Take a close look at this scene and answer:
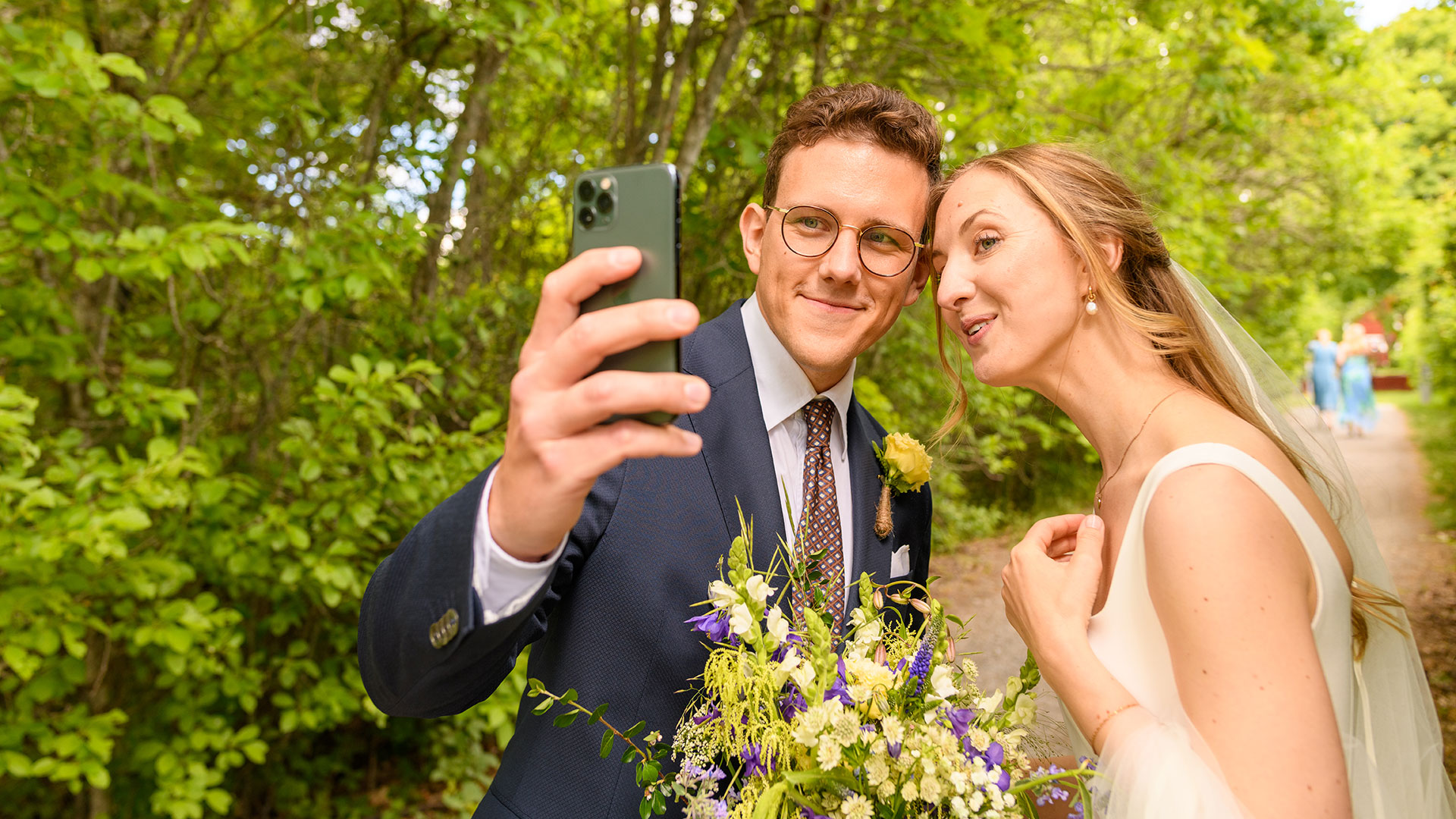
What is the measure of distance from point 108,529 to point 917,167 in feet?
8.99

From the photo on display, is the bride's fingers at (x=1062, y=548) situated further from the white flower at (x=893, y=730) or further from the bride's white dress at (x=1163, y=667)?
the white flower at (x=893, y=730)

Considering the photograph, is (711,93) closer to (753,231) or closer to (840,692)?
(753,231)

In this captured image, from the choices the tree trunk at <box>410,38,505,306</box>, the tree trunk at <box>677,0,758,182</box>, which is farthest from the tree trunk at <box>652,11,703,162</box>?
the tree trunk at <box>410,38,505,306</box>

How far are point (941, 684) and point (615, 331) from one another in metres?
0.81

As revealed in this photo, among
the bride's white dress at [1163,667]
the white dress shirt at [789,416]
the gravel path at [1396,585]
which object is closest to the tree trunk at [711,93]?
the white dress shirt at [789,416]

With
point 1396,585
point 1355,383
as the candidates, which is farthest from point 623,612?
point 1355,383

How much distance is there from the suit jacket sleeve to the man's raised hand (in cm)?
18

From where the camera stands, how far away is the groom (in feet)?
3.34

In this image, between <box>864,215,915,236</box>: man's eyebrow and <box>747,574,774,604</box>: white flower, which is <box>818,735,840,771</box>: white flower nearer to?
<box>747,574,774,604</box>: white flower

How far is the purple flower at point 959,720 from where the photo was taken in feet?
4.24

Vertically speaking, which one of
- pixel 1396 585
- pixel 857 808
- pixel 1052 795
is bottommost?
pixel 1396 585

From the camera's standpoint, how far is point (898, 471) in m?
2.09

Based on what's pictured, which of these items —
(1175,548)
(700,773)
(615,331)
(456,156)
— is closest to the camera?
(615,331)

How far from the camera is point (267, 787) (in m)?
4.54
